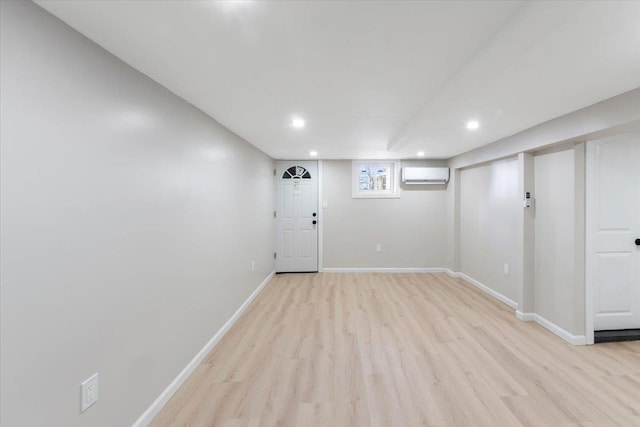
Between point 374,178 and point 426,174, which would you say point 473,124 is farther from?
point 374,178

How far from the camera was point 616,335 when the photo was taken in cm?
255

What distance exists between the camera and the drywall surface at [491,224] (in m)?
3.39

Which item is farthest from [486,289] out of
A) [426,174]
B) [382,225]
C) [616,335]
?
[426,174]

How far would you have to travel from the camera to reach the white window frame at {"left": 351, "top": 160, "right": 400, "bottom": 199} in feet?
16.3

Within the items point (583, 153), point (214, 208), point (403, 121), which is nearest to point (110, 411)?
point (214, 208)

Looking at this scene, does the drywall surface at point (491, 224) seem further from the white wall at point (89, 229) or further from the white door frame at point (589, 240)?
the white wall at point (89, 229)

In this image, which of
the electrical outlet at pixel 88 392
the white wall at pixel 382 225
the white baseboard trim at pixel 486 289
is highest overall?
the white wall at pixel 382 225

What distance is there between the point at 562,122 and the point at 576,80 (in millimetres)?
937

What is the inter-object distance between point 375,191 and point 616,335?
3490mm

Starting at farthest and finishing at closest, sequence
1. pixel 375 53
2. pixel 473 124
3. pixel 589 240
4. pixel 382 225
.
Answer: pixel 382 225, pixel 473 124, pixel 589 240, pixel 375 53

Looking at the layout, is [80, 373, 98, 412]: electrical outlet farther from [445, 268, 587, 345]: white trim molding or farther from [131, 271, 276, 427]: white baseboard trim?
[445, 268, 587, 345]: white trim molding

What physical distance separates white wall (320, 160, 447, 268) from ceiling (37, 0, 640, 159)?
8.49 ft

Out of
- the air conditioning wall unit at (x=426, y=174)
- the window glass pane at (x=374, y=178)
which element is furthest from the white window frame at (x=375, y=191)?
the air conditioning wall unit at (x=426, y=174)

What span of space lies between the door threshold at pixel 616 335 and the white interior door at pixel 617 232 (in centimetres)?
4
